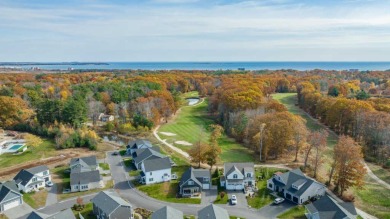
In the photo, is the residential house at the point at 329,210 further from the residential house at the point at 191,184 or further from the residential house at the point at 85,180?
the residential house at the point at 85,180

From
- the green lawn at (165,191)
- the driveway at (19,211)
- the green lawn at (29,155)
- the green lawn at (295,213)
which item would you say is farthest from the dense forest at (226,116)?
the driveway at (19,211)

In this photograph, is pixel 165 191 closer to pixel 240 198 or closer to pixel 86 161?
pixel 240 198

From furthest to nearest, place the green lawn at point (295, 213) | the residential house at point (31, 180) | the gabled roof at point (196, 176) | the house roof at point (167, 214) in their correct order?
the residential house at point (31, 180) → the gabled roof at point (196, 176) → the green lawn at point (295, 213) → the house roof at point (167, 214)

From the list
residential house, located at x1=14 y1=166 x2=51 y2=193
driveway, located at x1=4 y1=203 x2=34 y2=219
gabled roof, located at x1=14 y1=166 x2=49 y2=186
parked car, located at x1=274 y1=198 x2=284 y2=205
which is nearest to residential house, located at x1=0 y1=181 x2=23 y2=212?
driveway, located at x1=4 y1=203 x2=34 y2=219

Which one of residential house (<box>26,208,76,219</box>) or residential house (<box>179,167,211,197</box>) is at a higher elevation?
residential house (<box>26,208,76,219</box>)

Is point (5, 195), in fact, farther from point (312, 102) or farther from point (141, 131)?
point (312, 102)

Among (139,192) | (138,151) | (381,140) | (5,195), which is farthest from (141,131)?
(381,140)

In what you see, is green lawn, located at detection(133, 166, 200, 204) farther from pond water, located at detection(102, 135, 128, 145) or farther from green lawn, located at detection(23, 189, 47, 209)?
pond water, located at detection(102, 135, 128, 145)
